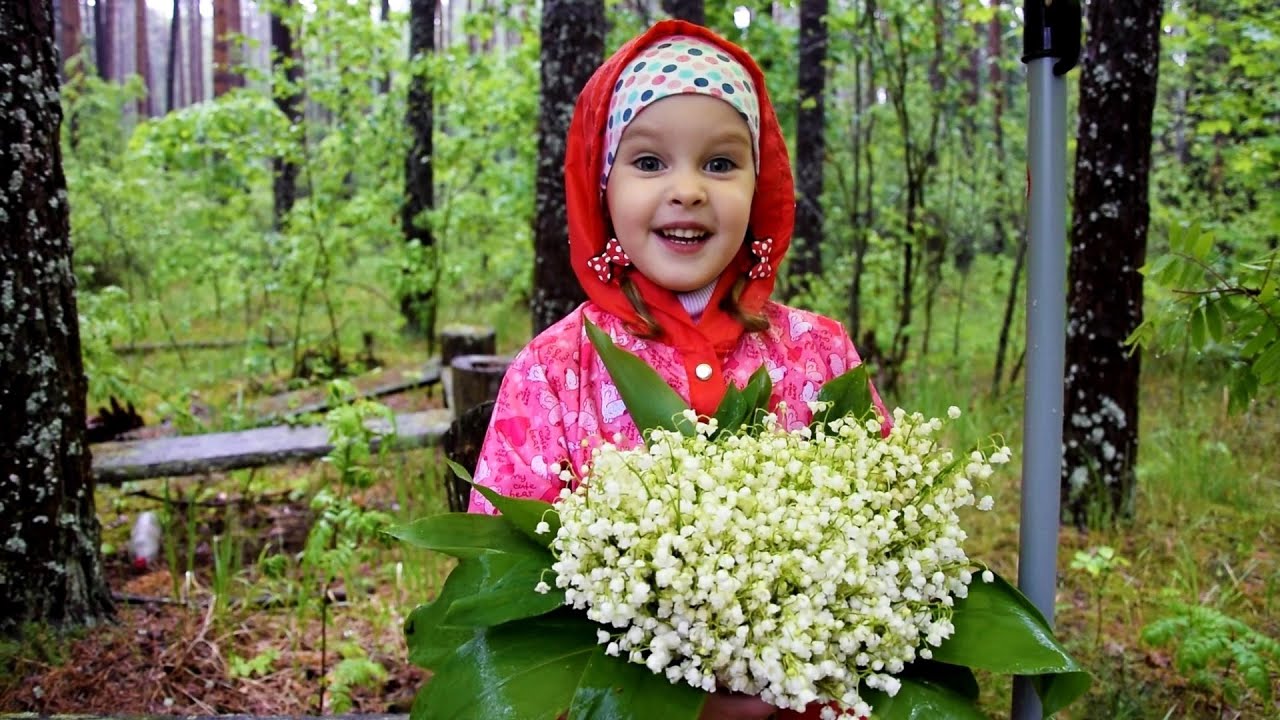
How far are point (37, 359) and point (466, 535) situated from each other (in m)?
1.98

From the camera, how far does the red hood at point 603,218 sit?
1.80 metres

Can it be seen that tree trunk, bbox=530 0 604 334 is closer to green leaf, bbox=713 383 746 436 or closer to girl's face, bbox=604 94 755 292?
girl's face, bbox=604 94 755 292

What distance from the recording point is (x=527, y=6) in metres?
6.89

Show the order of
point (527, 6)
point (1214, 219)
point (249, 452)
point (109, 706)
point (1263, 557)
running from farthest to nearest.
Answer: point (1214, 219), point (527, 6), point (249, 452), point (1263, 557), point (109, 706)

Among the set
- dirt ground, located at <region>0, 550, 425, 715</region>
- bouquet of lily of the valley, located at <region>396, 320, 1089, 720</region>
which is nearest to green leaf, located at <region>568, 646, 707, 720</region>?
bouquet of lily of the valley, located at <region>396, 320, 1089, 720</region>

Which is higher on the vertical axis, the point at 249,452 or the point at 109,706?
the point at 249,452

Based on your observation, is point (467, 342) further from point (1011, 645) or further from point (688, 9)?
point (1011, 645)

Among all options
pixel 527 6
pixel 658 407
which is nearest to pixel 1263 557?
pixel 658 407

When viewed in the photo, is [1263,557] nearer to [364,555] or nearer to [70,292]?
[364,555]

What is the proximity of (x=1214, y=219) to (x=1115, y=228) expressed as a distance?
4712 mm

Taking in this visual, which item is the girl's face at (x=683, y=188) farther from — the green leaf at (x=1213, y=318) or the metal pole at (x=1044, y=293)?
the green leaf at (x=1213, y=318)

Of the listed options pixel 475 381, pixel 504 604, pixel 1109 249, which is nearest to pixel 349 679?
pixel 504 604

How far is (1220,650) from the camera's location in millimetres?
2492

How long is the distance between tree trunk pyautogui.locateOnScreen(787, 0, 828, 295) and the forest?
0.13 feet
